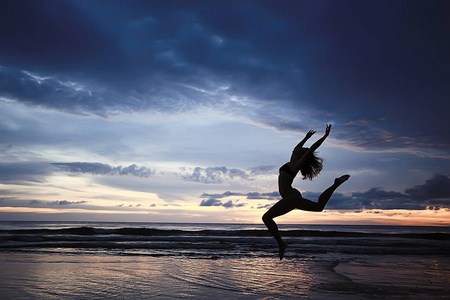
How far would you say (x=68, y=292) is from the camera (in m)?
6.10

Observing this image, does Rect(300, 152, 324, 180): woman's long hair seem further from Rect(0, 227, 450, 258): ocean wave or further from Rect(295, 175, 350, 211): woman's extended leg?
Rect(0, 227, 450, 258): ocean wave

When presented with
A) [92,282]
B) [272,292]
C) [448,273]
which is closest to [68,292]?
[92,282]

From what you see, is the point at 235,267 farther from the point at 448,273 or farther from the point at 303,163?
the point at 448,273

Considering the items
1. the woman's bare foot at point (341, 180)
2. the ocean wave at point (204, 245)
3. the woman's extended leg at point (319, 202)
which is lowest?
the ocean wave at point (204, 245)

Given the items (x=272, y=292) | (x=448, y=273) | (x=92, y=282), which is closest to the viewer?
(x=272, y=292)

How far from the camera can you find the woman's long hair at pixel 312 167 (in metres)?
6.41

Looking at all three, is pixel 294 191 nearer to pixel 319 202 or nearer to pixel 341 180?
pixel 319 202

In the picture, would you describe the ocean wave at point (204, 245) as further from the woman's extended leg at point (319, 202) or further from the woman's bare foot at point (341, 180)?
the woman's bare foot at point (341, 180)

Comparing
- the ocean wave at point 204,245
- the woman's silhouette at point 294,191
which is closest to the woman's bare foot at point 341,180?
the woman's silhouette at point 294,191

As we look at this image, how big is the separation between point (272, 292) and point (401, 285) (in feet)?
10.5

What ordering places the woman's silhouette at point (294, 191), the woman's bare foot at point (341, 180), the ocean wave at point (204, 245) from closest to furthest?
the woman's silhouette at point (294, 191)
the woman's bare foot at point (341, 180)
the ocean wave at point (204, 245)

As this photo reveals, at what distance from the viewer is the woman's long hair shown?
21.0 feet

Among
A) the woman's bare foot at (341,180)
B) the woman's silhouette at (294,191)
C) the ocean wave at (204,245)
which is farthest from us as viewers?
the ocean wave at (204,245)

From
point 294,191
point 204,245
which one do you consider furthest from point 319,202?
point 204,245
